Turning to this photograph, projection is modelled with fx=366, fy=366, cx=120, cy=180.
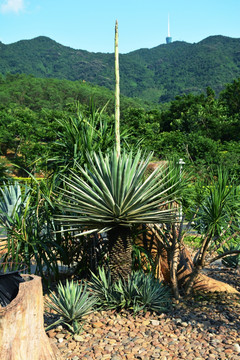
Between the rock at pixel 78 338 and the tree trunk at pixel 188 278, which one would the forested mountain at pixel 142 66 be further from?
the rock at pixel 78 338

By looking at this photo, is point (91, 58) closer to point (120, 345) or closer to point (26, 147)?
point (26, 147)

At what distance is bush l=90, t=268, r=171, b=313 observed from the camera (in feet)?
13.7

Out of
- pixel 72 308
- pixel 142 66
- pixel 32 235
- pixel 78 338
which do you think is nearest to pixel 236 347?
pixel 78 338

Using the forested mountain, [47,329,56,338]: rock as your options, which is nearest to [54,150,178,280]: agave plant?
[47,329,56,338]: rock

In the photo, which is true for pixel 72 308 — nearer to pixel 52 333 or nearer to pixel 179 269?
pixel 52 333

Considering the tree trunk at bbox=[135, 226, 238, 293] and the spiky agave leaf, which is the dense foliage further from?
the spiky agave leaf

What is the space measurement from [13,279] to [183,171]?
2.57 metres

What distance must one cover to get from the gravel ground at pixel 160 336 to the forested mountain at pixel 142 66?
92.9 meters

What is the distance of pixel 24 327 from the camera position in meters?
2.51

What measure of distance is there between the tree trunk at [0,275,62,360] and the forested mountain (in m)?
94.4

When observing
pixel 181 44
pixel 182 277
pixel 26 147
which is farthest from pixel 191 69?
pixel 182 277

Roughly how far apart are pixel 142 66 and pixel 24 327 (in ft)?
457

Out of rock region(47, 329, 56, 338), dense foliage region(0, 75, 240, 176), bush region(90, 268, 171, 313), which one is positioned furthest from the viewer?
dense foliage region(0, 75, 240, 176)

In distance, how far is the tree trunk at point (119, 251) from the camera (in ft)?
14.2
